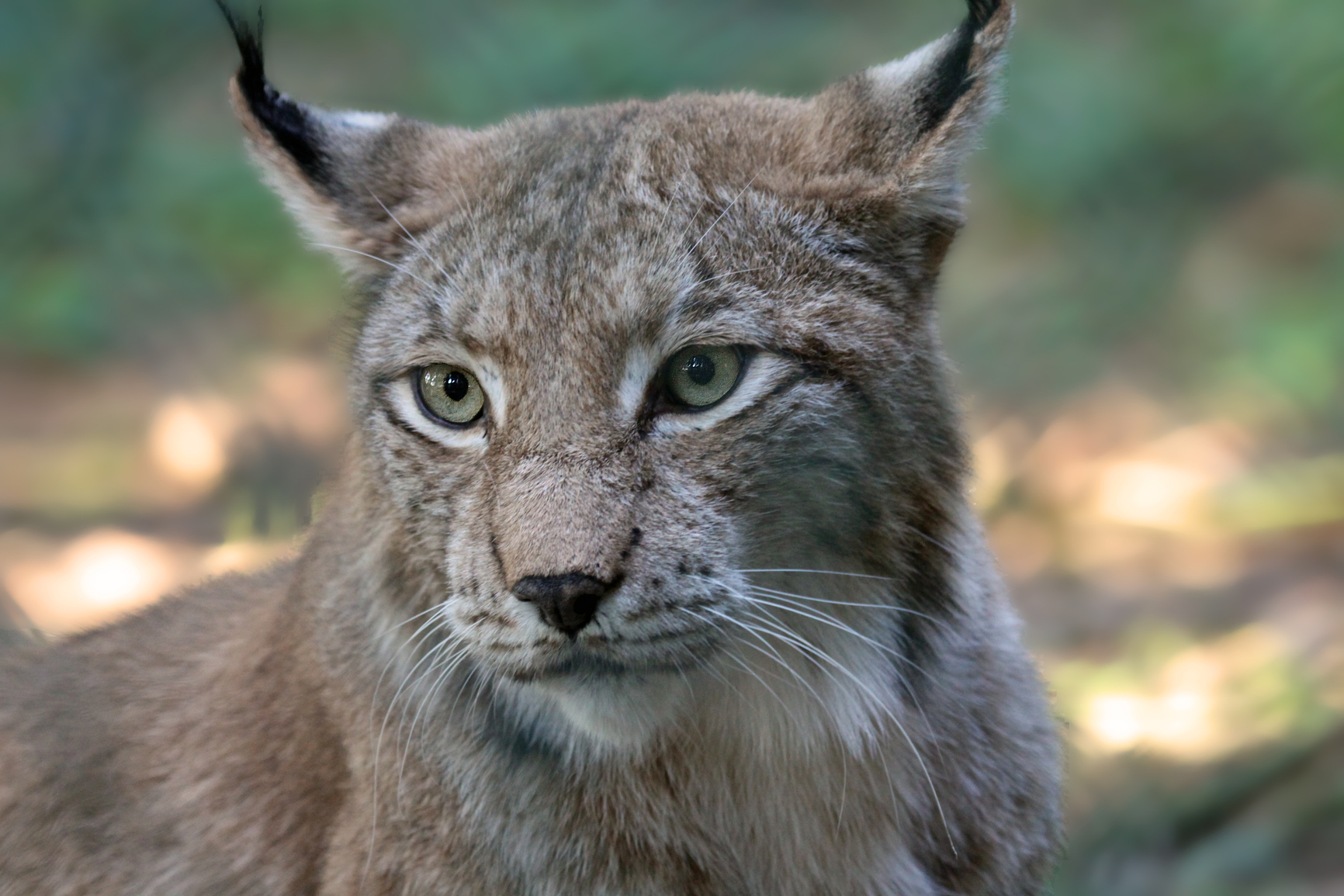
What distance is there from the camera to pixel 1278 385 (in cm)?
491

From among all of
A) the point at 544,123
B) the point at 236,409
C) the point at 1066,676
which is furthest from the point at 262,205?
the point at 1066,676

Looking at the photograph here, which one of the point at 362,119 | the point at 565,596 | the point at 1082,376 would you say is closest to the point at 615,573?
the point at 565,596

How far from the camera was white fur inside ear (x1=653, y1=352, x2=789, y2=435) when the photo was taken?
193 centimetres

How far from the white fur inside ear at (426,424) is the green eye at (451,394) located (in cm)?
1

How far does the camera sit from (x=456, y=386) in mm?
2074

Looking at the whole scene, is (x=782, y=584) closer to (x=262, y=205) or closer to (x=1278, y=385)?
(x=262, y=205)

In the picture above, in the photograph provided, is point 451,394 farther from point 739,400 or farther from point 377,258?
point 739,400

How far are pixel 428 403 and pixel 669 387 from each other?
40cm

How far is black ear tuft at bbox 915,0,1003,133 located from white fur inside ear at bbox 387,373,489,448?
74 centimetres

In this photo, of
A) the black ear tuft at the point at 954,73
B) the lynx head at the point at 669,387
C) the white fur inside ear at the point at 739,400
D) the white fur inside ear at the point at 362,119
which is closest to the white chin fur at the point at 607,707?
the lynx head at the point at 669,387

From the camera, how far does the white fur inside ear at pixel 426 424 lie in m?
2.05

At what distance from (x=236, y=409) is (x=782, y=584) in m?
2.56

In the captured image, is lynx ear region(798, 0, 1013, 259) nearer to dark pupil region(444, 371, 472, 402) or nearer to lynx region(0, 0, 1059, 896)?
lynx region(0, 0, 1059, 896)

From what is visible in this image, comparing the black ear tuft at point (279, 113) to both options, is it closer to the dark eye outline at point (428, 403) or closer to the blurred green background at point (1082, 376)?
the blurred green background at point (1082, 376)
